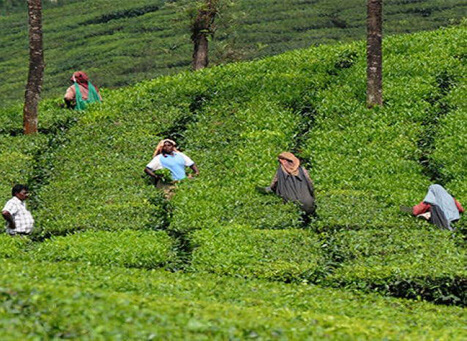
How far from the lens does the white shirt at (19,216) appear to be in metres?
19.5

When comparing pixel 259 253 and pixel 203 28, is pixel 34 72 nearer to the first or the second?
pixel 203 28

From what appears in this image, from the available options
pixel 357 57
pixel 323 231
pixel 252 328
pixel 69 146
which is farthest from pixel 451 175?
pixel 252 328

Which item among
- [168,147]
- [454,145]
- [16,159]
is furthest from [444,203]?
[16,159]

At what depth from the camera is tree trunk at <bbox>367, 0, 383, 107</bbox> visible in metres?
27.2

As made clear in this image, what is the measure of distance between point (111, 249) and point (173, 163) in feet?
18.0

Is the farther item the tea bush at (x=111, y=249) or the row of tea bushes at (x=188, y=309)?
the tea bush at (x=111, y=249)

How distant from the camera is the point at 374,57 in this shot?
1069 inches

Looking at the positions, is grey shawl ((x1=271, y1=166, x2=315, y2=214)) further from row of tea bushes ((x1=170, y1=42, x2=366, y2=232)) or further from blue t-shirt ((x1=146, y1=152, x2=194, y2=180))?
blue t-shirt ((x1=146, y1=152, x2=194, y2=180))

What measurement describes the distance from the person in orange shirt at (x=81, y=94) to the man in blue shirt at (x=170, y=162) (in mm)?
8728

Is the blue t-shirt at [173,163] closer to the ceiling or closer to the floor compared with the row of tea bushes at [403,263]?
closer to the ceiling

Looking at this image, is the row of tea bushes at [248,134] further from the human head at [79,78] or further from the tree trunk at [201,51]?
the tree trunk at [201,51]

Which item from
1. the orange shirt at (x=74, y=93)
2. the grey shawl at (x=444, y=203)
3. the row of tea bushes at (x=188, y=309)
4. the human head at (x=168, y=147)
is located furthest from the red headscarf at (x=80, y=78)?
the row of tea bushes at (x=188, y=309)

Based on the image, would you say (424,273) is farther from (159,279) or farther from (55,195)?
(55,195)

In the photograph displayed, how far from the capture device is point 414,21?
119500 mm
